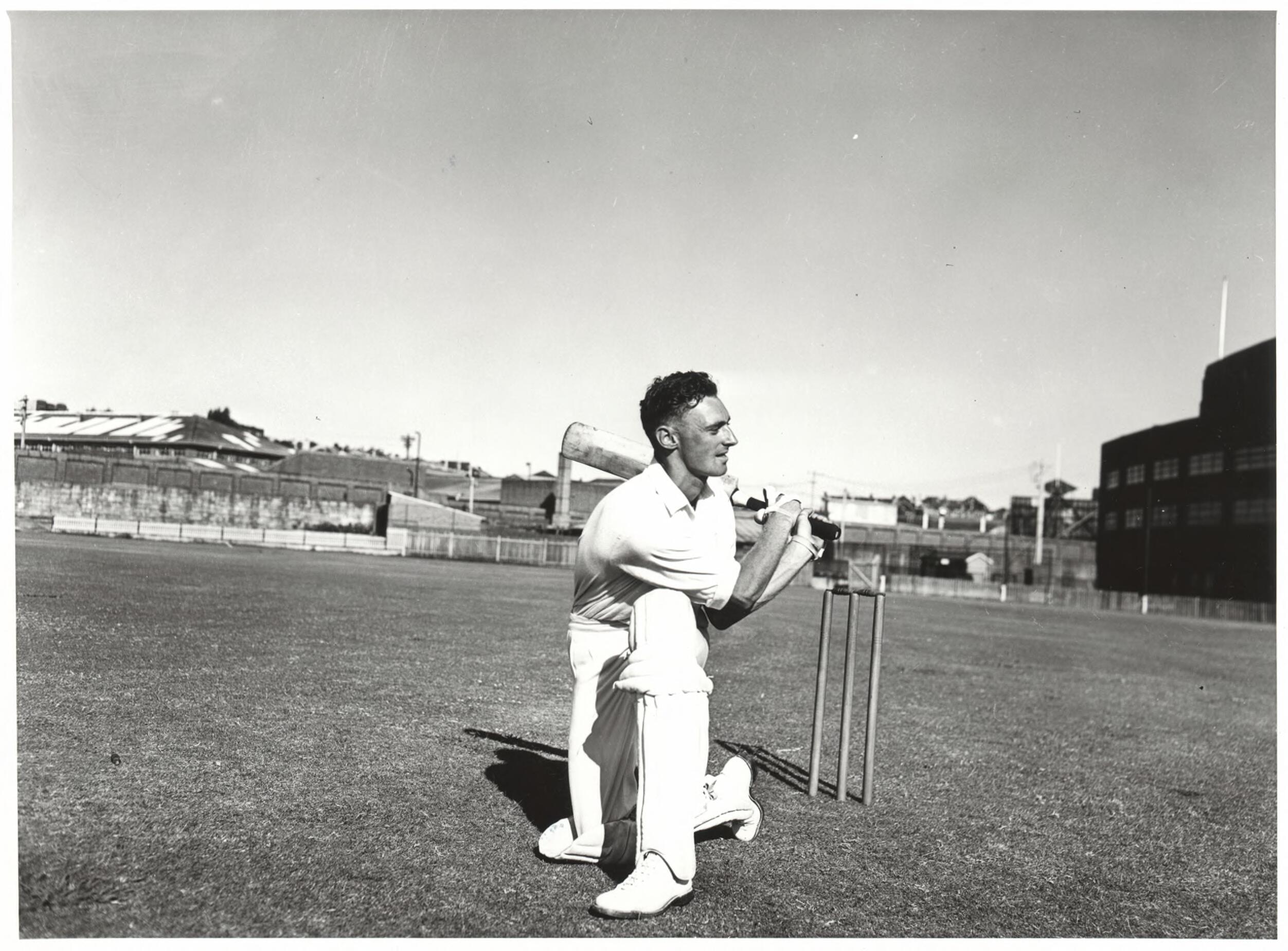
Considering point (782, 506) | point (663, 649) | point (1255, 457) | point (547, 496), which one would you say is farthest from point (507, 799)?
point (547, 496)

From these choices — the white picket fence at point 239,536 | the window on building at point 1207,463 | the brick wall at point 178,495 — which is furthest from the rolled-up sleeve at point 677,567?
the brick wall at point 178,495

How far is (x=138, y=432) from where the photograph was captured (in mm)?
71812

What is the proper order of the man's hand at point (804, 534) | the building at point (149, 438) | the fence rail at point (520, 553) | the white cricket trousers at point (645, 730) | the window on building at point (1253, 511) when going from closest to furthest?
the white cricket trousers at point (645, 730) < the man's hand at point (804, 534) < the fence rail at point (520, 553) < the window on building at point (1253, 511) < the building at point (149, 438)

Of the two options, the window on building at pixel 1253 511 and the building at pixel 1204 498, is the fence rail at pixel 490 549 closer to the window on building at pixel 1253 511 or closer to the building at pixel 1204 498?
the building at pixel 1204 498

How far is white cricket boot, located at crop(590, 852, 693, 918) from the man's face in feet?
4.21

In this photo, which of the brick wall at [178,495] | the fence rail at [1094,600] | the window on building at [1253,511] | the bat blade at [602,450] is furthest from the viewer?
the brick wall at [178,495]

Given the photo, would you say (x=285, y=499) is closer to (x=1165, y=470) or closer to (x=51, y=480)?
(x=51, y=480)

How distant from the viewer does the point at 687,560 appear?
128 inches

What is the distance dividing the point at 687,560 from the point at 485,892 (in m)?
1.21

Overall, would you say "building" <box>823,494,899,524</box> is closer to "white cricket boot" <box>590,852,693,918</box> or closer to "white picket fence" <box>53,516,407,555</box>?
"white picket fence" <box>53,516,407,555</box>

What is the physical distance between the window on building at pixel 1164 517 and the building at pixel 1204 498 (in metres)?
0.05

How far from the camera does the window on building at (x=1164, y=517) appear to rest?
48.9 meters

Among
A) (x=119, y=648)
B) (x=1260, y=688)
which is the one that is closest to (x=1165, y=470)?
(x=1260, y=688)

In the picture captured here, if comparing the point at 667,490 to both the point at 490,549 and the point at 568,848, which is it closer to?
the point at 568,848
